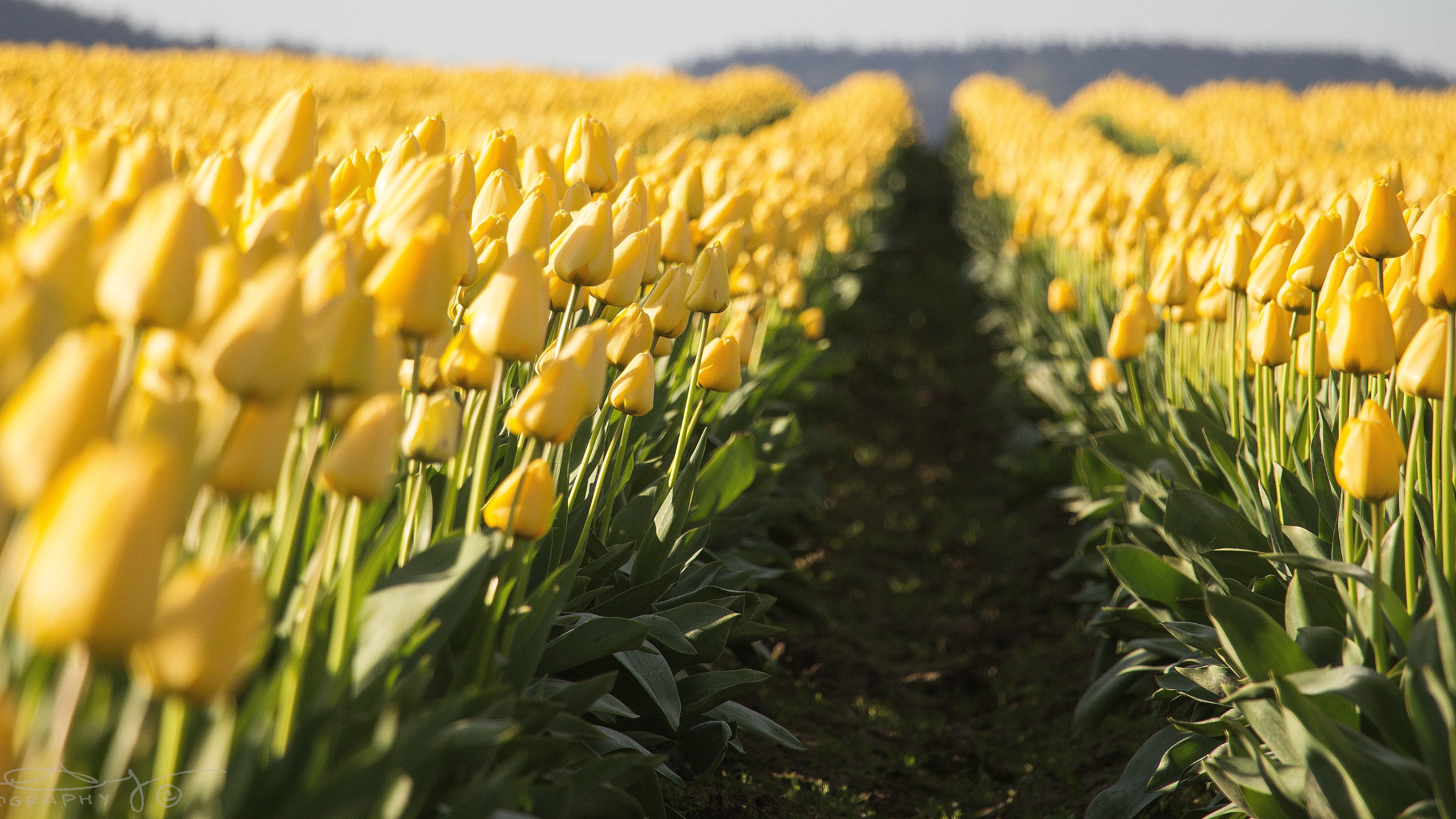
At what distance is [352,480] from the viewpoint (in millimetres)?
1196

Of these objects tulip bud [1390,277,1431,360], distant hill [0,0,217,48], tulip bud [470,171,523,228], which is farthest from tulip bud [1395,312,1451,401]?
distant hill [0,0,217,48]

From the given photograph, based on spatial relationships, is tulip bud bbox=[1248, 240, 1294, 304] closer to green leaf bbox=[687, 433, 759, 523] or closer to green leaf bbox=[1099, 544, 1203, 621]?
green leaf bbox=[1099, 544, 1203, 621]

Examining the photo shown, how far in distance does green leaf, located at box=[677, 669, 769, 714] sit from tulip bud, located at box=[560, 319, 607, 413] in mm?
885

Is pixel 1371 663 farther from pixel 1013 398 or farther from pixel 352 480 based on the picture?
pixel 1013 398

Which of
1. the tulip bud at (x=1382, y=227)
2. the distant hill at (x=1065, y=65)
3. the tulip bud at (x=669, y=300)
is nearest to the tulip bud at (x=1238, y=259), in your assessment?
the tulip bud at (x=1382, y=227)

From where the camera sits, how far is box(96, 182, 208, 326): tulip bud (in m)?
0.98

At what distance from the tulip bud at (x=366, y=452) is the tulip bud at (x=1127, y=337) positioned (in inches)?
97.2

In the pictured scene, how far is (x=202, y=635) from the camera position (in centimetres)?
87

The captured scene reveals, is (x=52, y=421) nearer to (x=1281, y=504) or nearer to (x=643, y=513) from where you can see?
(x=643, y=513)

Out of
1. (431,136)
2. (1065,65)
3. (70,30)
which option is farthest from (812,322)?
(1065,65)

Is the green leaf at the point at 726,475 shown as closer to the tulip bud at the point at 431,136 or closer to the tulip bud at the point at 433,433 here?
the tulip bud at the point at 431,136

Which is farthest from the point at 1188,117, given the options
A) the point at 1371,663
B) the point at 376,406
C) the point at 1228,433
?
the point at 376,406

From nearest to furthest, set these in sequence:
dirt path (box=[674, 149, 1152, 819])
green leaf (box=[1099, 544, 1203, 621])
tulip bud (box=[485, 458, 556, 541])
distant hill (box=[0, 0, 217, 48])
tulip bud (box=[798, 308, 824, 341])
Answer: tulip bud (box=[485, 458, 556, 541]) → green leaf (box=[1099, 544, 1203, 621]) → dirt path (box=[674, 149, 1152, 819]) → tulip bud (box=[798, 308, 824, 341]) → distant hill (box=[0, 0, 217, 48])

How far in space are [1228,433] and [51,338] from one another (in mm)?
2932
